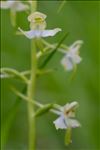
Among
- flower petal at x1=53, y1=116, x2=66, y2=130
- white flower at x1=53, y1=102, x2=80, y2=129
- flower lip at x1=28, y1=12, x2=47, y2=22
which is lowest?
flower petal at x1=53, y1=116, x2=66, y2=130

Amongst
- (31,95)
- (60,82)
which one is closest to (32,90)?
(31,95)

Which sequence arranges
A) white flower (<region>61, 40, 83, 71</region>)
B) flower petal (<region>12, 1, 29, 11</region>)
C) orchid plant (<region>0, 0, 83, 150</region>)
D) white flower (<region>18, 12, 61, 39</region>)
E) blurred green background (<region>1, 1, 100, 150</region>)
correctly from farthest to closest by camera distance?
blurred green background (<region>1, 1, 100, 150</region>) < white flower (<region>61, 40, 83, 71</region>) < flower petal (<region>12, 1, 29, 11</region>) < orchid plant (<region>0, 0, 83, 150</region>) < white flower (<region>18, 12, 61, 39</region>)

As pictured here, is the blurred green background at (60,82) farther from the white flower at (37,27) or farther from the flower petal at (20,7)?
the white flower at (37,27)

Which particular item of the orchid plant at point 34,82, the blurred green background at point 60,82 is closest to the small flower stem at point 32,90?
the orchid plant at point 34,82

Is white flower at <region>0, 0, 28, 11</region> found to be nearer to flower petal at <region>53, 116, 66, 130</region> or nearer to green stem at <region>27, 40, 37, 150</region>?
green stem at <region>27, 40, 37, 150</region>

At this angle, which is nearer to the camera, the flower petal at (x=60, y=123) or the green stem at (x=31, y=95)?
the flower petal at (x=60, y=123)

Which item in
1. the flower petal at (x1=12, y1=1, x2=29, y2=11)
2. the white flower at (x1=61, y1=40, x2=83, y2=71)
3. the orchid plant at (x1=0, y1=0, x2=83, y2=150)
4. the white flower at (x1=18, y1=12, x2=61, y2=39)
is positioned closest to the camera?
the white flower at (x1=18, y1=12, x2=61, y2=39)

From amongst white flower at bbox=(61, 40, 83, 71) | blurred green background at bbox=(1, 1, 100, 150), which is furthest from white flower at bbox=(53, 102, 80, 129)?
blurred green background at bbox=(1, 1, 100, 150)

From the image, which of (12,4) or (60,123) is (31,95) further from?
(12,4)

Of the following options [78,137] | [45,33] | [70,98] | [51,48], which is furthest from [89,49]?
[45,33]
